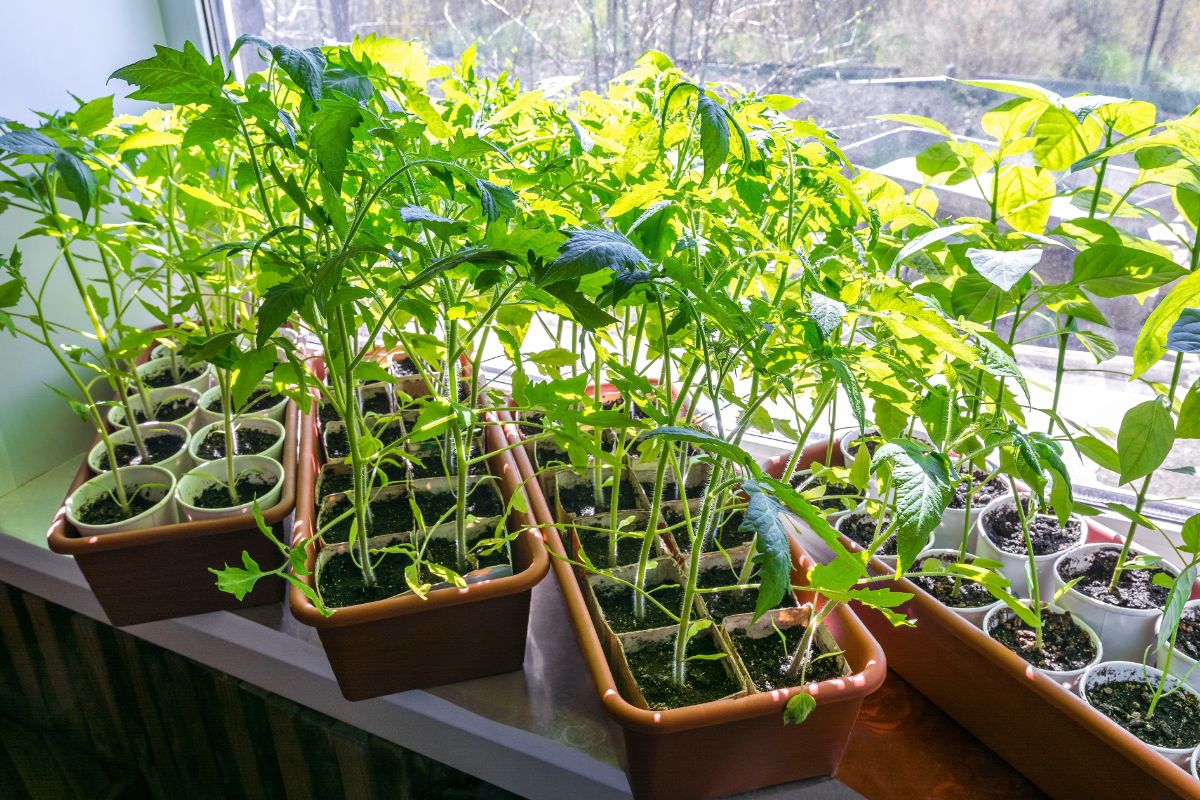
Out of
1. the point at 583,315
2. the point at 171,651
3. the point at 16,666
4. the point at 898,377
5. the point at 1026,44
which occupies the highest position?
the point at 1026,44

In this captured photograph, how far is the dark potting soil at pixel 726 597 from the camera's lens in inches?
35.5

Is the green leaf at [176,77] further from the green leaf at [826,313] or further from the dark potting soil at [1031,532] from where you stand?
the dark potting soil at [1031,532]

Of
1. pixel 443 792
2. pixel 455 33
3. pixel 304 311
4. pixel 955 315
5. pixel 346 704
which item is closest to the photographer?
pixel 304 311

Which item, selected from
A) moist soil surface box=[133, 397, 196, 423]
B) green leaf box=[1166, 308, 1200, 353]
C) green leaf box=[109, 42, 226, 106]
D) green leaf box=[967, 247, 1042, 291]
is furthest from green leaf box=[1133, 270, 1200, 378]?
moist soil surface box=[133, 397, 196, 423]

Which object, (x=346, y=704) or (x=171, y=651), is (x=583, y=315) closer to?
(x=346, y=704)

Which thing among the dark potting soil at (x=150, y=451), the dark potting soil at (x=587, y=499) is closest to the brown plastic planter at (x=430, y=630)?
the dark potting soil at (x=587, y=499)

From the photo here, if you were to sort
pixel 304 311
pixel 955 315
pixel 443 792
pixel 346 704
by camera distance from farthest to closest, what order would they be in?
1. pixel 443 792
2. pixel 346 704
3. pixel 955 315
4. pixel 304 311

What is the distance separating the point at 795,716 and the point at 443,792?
0.62 metres

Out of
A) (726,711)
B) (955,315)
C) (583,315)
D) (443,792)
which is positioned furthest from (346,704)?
(955,315)

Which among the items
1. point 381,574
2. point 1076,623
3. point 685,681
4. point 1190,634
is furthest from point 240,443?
point 1190,634

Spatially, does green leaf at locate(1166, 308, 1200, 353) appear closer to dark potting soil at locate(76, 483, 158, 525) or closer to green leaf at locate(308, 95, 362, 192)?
green leaf at locate(308, 95, 362, 192)

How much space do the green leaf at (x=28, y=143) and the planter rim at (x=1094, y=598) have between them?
1.07 meters

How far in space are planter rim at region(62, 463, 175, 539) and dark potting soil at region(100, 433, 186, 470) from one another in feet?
0.13

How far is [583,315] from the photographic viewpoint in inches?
21.4
